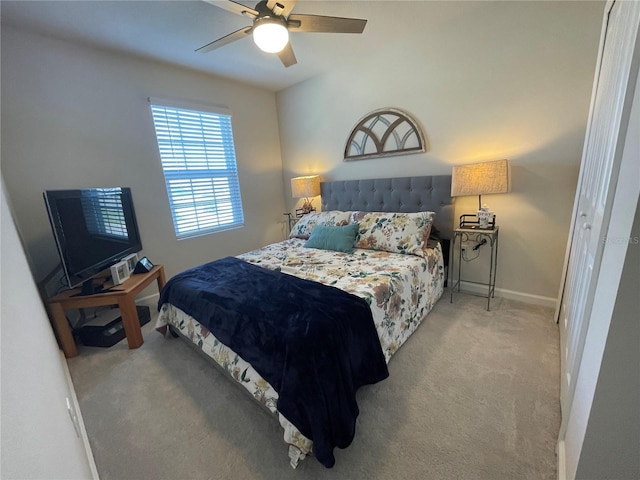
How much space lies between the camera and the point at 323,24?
1636mm

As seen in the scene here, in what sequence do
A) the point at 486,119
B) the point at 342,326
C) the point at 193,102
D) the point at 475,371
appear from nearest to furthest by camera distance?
the point at 342,326 < the point at 475,371 < the point at 486,119 < the point at 193,102

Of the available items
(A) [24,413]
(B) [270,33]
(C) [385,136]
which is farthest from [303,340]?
(C) [385,136]

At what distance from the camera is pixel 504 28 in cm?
217

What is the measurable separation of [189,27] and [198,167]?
148cm

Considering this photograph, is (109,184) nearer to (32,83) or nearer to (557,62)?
(32,83)

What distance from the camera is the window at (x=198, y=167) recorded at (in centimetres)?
303

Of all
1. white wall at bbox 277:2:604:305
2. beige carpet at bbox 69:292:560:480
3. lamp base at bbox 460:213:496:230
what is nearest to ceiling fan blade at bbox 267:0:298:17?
white wall at bbox 277:2:604:305

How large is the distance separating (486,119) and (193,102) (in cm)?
318

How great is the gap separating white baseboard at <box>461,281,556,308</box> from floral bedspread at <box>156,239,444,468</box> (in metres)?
0.37

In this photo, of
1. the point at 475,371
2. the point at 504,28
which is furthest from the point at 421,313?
the point at 504,28

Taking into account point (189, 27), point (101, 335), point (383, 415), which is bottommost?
point (383, 415)

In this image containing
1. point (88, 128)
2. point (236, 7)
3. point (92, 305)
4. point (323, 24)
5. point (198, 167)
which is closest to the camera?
point (236, 7)

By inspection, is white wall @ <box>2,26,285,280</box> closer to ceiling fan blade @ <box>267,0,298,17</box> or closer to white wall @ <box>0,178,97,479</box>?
ceiling fan blade @ <box>267,0,298,17</box>

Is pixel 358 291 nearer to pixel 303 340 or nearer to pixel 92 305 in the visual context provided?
pixel 303 340
